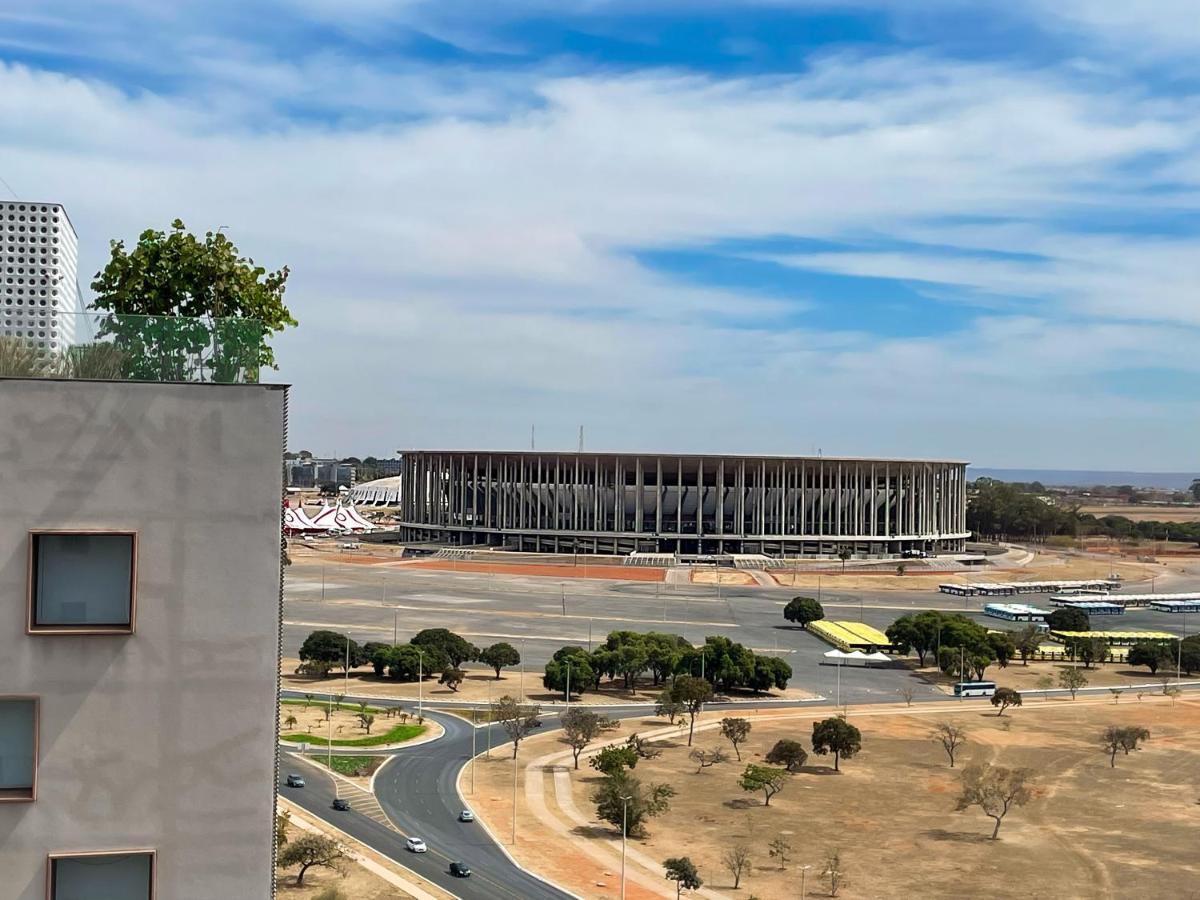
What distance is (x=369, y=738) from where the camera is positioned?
71.4 metres

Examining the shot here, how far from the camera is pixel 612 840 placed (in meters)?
52.4

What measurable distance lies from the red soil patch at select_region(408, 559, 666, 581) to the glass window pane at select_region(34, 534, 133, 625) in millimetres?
155443

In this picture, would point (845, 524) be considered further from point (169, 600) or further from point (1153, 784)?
point (169, 600)

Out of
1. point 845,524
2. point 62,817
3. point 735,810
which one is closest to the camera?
point 62,817

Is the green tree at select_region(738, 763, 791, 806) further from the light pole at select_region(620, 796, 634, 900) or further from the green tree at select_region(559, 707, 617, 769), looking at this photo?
the green tree at select_region(559, 707, 617, 769)

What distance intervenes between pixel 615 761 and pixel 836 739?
1317 cm

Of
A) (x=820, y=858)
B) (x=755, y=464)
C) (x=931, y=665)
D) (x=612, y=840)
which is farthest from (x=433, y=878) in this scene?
(x=755, y=464)

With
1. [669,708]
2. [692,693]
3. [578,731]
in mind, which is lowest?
[669,708]

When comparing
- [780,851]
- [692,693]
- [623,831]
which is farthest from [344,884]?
[692,693]

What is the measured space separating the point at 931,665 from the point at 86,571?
10462 cm

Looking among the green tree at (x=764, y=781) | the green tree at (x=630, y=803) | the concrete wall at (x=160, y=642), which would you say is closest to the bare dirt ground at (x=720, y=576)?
the green tree at (x=764, y=781)

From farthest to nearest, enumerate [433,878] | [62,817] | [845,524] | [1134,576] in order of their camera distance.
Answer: [845,524] < [1134,576] < [433,878] < [62,817]

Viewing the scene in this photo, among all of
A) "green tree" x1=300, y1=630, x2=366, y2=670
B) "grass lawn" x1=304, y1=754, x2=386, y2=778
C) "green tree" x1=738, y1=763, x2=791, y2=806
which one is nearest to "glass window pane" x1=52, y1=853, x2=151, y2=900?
"green tree" x1=738, y1=763, x2=791, y2=806

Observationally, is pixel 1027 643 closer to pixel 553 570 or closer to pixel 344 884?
pixel 553 570
